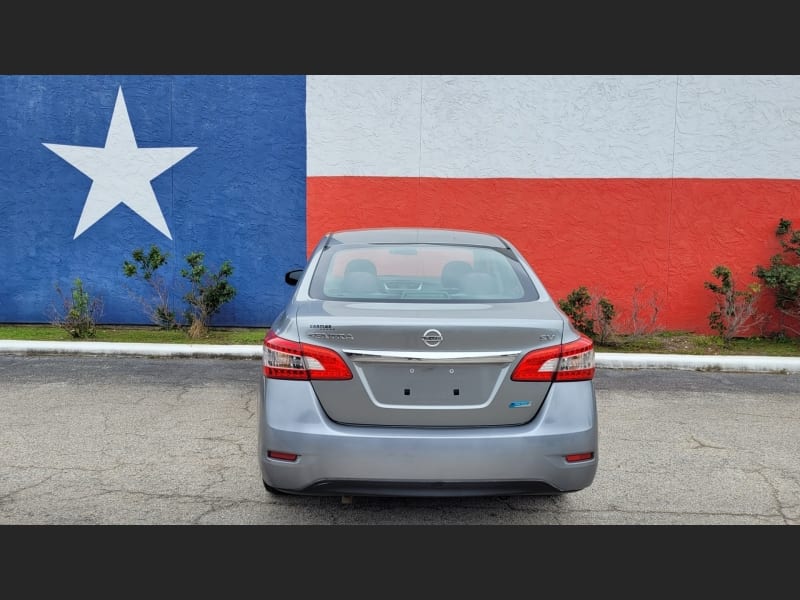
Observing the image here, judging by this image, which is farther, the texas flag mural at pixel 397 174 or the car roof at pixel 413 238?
the texas flag mural at pixel 397 174

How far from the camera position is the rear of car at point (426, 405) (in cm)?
313

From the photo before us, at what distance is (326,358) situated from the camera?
319cm

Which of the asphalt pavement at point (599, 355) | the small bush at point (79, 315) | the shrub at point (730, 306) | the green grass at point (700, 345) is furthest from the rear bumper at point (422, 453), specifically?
the small bush at point (79, 315)

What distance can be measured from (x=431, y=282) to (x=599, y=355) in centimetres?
422

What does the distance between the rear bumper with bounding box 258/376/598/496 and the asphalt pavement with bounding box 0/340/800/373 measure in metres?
4.84

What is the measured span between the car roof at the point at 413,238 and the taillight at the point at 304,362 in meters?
1.28

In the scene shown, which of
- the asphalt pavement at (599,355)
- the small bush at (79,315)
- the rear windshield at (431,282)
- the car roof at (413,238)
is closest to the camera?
the rear windshield at (431,282)

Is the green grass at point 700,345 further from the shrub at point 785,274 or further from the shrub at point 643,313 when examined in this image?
the shrub at point 785,274

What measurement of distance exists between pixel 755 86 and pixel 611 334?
13.4 feet

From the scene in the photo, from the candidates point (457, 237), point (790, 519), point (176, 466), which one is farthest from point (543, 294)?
point (176, 466)

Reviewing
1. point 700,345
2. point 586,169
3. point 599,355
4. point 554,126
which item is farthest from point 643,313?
point 554,126

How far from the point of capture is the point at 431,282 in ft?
14.4

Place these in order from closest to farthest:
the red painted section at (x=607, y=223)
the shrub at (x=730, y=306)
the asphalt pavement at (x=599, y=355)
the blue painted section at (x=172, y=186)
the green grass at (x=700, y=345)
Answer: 1. the asphalt pavement at (x=599, y=355)
2. the green grass at (x=700, y=345)
3. the shrub at (x=730, y=306)
4. the red painted section at (x=607, y=223)
5. the blue painted section at (x=172, y=186)

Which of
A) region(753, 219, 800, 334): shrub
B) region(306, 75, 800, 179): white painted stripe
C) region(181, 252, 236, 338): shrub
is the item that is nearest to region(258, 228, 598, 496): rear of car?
region(181, 252, 236, 338): shrub
